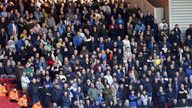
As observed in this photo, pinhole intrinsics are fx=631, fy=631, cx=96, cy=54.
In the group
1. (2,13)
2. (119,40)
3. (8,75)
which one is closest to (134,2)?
(119,40)

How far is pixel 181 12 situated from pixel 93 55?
24.0ft

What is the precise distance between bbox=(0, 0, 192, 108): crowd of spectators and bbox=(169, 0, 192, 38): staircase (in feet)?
4.02

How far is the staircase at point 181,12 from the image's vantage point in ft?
109

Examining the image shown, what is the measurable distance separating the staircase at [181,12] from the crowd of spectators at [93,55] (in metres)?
1.23

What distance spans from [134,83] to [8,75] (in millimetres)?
5372

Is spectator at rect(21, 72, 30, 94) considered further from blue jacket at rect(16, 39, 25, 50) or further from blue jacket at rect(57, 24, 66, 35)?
blue jacket at rect(57, 24, 66, 35)

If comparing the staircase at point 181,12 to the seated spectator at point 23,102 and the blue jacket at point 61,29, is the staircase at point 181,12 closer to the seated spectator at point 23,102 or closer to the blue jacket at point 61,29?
the blue jacket at point 61,29

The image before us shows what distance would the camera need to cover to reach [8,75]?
26.3 meters

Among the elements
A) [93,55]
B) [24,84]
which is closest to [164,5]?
[93,55]

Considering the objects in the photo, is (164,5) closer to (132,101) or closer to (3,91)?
(132,101)

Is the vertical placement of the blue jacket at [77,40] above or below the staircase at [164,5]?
below

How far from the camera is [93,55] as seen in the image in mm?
27984

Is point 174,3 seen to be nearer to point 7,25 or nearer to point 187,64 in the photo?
point 187,64

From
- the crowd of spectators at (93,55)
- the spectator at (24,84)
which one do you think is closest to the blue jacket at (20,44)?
the crowd of spectators at (93,55)
